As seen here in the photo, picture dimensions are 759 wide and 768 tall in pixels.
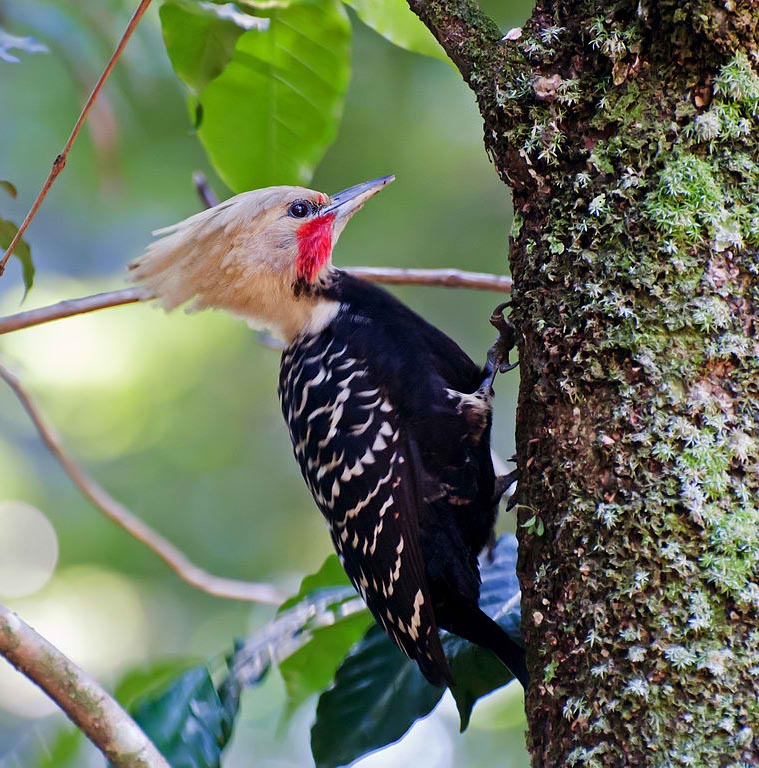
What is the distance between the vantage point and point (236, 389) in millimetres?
6461

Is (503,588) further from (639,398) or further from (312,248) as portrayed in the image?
(312,248)

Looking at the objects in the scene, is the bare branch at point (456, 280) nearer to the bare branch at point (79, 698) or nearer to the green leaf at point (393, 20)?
the green leaf at point (393, 20)

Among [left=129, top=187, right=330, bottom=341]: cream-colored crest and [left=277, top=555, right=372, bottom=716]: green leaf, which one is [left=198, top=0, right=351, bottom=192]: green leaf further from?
[left=277, top=555, right=372, bottom=716]: green leaf

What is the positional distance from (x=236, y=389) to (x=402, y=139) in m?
2.03

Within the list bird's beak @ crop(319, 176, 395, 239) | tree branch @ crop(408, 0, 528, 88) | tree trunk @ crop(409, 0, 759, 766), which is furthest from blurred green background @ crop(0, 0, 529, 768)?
tree trunk @ crop(409, 0, 759, 766)

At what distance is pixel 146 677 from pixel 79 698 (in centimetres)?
105

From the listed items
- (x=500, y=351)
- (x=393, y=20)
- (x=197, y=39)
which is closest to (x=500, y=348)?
(x=500, y=351)

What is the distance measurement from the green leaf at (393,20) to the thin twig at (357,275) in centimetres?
58

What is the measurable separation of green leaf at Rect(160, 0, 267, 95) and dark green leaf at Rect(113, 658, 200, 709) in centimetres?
151

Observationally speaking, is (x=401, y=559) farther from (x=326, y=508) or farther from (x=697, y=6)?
(x=697, y=6)

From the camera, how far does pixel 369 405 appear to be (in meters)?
2.54

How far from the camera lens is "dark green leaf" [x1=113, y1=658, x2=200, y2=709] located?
8.30 feet

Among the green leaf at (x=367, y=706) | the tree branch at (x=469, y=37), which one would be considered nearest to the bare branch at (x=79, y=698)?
the green leaf at (x=367, y=706)

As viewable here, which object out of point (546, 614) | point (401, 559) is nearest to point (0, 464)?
point (401, 559)
